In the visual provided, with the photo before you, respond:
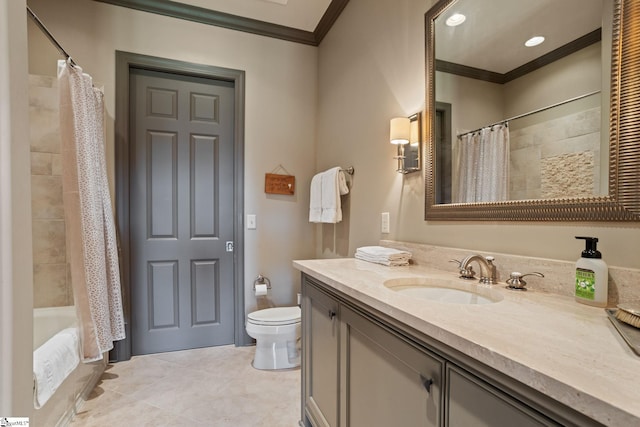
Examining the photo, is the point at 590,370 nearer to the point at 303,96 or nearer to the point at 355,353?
the point at 355,353

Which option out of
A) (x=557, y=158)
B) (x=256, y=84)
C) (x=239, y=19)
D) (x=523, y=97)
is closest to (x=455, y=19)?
(x=523, y=97)

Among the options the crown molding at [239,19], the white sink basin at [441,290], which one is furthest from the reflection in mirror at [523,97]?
the crown molding at [239,19]

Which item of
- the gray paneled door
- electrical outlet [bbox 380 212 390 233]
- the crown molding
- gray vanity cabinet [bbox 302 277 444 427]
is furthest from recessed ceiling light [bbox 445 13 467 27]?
the gray paneled door

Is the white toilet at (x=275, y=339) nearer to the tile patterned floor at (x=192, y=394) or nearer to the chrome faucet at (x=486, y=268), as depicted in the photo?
the tile patterned floor at (x=192, y=394)

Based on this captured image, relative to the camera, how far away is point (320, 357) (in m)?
1.36

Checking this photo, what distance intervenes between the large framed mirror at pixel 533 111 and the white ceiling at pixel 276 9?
4.50 ft

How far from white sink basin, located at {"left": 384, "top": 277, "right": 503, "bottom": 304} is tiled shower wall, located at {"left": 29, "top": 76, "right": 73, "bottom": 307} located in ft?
6.88

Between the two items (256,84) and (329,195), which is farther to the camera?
(256,84)

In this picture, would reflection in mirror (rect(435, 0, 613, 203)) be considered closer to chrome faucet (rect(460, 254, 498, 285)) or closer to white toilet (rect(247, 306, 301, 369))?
chrome faucet (rect(460, 254, 498, 285))

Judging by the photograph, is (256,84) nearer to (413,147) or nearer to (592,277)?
(413,147)

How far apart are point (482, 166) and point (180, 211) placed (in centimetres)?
229

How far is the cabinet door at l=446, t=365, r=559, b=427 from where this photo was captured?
510mm

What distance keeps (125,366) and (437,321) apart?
2513 millimetres

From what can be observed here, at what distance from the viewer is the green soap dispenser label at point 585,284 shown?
0.79m
